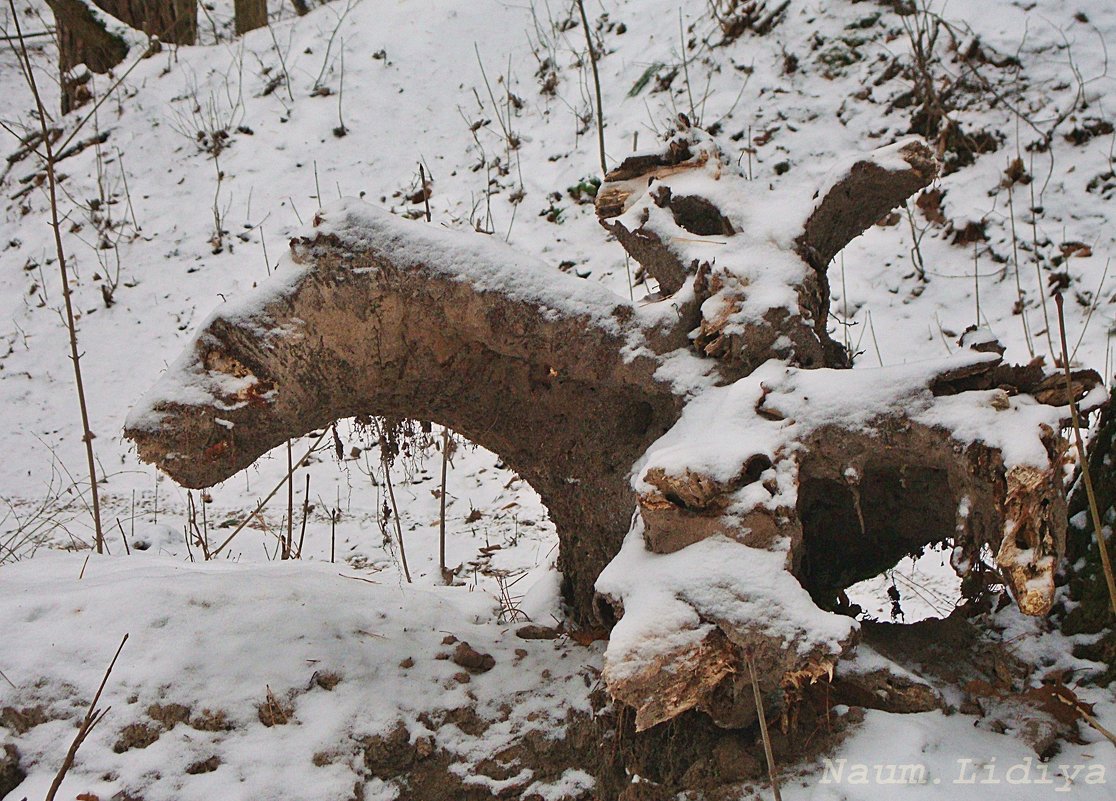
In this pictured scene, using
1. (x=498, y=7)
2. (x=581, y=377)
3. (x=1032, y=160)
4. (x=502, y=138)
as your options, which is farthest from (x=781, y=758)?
(x=498, y=7)

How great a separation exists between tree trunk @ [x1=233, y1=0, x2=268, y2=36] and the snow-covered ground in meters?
0.23

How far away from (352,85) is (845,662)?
7.47m

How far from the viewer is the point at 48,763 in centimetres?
197

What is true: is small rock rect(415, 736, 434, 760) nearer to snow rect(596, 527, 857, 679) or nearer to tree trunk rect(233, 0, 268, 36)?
snow rect(596, 527, 857, 679)

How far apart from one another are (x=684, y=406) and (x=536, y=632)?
0.87 metres

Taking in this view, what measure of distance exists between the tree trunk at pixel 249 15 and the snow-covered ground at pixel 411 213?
234 mm

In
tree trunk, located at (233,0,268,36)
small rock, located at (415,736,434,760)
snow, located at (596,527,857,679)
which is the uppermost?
tree trunk, located at (233,0,268,36)

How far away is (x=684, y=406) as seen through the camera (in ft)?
7.88

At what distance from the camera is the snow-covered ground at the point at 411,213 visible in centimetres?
214

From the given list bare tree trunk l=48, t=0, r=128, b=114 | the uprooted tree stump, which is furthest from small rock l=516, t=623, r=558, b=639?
bare tree trunk l=48, t=0, r=128, b=114

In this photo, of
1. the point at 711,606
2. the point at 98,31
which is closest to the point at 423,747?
the point at 711,606

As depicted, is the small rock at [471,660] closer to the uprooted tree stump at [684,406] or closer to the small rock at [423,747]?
the small rock at [423,747]

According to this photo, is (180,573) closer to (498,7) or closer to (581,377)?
(581,377)

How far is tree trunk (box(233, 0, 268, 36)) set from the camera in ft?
30.7
